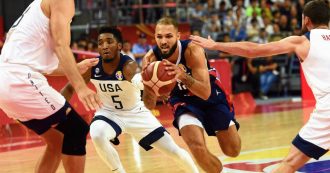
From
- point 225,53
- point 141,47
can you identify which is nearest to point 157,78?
point 141,47

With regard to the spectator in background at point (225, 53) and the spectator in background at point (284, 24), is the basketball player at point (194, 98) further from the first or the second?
the spectator in background at point (284, 24)

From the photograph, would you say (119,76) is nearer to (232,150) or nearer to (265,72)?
(232,150)

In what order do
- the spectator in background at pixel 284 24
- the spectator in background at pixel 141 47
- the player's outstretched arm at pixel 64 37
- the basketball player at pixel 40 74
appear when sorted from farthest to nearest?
the spectator in background at pixel 284 24 → the spectator in background at pixel 141 47 → the basketball player at pixel 40 74 → the player's outstretched arm at pixel 64 37

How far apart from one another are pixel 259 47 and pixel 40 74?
190 cm

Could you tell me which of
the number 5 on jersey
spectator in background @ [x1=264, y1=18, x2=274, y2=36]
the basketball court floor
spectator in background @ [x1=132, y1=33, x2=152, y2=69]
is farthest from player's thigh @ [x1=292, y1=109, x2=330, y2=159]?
spectator in background @ [x1=264, y1=18, x2=274, y2=36]

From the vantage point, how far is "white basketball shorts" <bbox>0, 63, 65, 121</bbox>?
525 centimetres

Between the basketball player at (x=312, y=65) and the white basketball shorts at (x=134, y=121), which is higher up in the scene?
the basketball player at (x=312, y=65)

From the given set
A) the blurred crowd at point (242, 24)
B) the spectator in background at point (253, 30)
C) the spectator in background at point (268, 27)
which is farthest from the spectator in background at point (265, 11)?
the spectator in background at point (253, 30)

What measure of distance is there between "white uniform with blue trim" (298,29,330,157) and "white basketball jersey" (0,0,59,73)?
2.18 m

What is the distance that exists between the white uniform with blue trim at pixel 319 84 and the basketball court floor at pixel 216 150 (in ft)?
6.56

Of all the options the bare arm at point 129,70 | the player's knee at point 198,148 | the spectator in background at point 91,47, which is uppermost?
the bare arm at point 129,70

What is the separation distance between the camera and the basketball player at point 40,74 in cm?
519

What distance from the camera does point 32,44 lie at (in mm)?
5332

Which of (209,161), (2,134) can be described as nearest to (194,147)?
(209,161)
